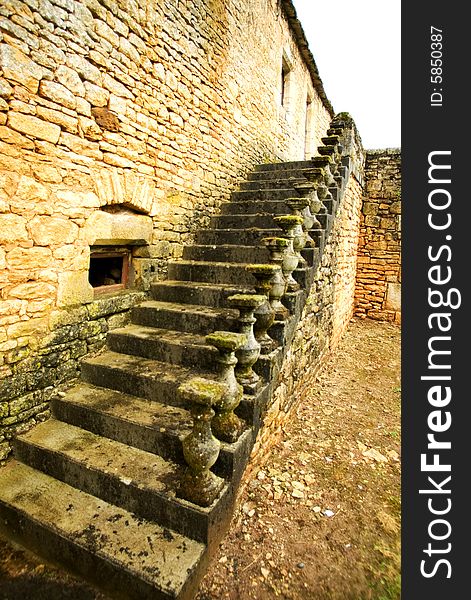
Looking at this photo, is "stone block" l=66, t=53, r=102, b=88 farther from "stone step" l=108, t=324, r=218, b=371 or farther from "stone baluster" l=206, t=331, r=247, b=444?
"stone baluster" l=206, t=331, r=247, b=444

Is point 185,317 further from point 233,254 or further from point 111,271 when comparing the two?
point 233,254

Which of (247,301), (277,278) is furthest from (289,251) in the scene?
(247,301)

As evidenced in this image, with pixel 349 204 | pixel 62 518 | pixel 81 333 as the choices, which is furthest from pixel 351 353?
pixel 62 518

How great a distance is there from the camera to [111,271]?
157 inches

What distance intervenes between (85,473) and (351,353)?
5166 mm

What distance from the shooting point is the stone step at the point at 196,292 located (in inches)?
150

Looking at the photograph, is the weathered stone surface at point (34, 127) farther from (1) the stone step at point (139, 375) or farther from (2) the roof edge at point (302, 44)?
(2) the roof edge at point (302, 44)

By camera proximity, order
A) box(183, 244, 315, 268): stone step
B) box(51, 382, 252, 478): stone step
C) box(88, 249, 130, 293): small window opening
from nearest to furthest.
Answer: box(51, 382, 252, 478): stone step, box(88, 249, 130, 293): small window opening, box(183, 244, 315, 268): stone step

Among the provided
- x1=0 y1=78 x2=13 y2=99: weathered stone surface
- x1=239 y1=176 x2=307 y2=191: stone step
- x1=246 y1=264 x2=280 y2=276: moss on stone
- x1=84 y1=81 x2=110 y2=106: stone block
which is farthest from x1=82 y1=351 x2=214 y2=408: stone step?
x1=239 y1=176 x2=307 y2=191: stone step

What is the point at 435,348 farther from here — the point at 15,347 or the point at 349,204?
the point at 349,204

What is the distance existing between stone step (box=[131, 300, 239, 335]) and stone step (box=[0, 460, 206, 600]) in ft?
5.61

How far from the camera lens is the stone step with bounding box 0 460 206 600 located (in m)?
1.89

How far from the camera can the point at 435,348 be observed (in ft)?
8.07

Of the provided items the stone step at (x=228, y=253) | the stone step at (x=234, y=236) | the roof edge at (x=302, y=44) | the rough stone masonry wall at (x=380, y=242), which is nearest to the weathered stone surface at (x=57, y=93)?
the stone step at (x=228, y=253)
